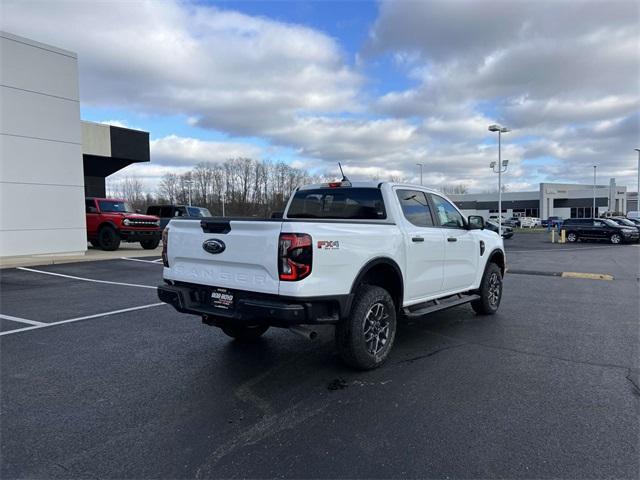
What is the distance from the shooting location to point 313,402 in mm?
3932

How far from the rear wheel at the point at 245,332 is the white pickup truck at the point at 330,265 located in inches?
0.7

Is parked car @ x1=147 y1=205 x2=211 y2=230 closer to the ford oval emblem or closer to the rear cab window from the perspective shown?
the rear cab window

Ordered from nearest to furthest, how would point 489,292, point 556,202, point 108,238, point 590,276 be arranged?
point 489,292
point 590,276
point 108,238
point 556,202

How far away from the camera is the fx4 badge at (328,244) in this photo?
3.95m

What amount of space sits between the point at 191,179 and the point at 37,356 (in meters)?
75.6

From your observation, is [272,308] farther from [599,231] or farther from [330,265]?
[599,231]

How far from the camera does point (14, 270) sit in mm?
12312

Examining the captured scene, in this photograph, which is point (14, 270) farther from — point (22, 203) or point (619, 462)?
point (619, 462)

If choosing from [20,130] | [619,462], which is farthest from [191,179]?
[619,462]

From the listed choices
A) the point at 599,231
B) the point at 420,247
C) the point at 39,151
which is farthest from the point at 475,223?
the point at 599,231

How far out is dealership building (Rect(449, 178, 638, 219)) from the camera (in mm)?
75812

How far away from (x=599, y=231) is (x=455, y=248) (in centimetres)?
2847

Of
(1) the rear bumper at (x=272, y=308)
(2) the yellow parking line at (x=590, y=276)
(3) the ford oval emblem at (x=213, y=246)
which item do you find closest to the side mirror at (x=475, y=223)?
(1) the rear bumper at (x=272, y=308)

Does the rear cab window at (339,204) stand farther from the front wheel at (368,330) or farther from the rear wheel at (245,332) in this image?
the rear wheel at (245,332)
